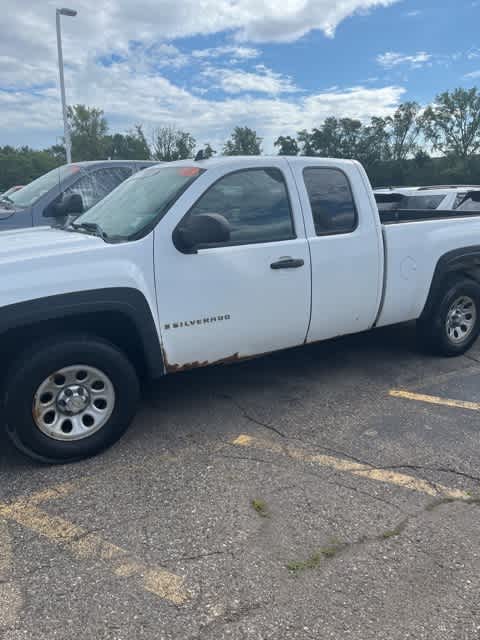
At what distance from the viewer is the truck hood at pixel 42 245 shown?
10.7ft

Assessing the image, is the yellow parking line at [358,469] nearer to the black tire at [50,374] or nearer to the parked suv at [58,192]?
the black tire at [50,374]

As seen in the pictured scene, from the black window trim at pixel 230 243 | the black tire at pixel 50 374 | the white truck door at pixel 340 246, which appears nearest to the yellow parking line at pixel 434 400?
the white truck door at pixel 340 246

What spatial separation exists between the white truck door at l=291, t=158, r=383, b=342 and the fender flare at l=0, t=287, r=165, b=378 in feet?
4.41

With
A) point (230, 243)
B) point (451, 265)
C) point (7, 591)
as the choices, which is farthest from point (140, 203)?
point (451, 265)

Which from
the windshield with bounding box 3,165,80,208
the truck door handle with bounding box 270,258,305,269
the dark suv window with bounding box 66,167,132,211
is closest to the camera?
the truck door handle with bounding box 270,258,305,269

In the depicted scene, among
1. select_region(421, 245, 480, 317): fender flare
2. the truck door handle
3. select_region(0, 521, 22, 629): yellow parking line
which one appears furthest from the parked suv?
select_region(0, 521, 22, 629): yellow parking line

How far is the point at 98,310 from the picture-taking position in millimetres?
3309

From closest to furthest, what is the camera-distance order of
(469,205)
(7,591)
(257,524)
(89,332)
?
(7,591)
(257,524)
(89,332)
(469,205)

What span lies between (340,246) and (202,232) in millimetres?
1330

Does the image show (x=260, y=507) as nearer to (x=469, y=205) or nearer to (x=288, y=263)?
(x=288, y=263)

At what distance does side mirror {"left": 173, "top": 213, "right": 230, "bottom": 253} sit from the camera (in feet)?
11.3

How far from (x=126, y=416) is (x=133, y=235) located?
A: 119cm

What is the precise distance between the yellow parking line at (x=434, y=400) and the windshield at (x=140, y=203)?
242 centimetres

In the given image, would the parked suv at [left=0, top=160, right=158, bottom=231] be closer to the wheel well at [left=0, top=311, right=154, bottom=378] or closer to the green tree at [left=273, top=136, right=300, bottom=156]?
the wheel well at [left=0, top=311, right=154, bottom=378]
